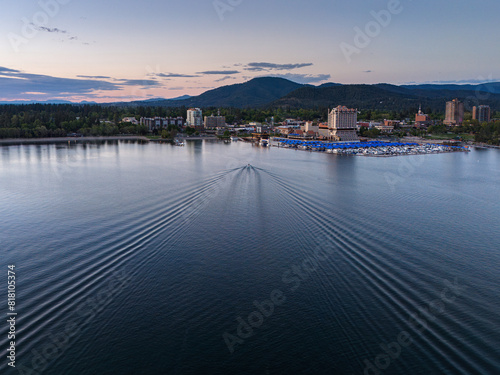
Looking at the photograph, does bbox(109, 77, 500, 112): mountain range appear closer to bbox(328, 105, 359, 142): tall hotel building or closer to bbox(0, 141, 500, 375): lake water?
bbox(328, 105, 359, 142): tall hotel building

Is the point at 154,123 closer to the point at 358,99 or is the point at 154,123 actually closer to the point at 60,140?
the point at 60,140

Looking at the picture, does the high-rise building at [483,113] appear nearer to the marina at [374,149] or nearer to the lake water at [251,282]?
the marina at [374,149]

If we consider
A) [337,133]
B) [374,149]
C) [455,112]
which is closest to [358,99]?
[455,112]

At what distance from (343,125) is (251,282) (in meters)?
23.8

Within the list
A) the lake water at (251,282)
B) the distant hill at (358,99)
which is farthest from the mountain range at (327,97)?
the lake water at (251,282)

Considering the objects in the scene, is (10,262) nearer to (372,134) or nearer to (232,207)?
(232,207)

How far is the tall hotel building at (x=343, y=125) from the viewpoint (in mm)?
25703

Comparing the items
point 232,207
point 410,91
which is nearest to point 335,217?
point 232,207

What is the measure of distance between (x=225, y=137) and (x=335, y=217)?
867 inches

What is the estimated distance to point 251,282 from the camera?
419 centimetres

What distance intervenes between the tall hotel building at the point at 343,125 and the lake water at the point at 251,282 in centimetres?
1759

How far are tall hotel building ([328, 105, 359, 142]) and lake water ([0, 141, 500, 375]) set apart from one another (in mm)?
17592

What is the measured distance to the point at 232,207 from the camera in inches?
284

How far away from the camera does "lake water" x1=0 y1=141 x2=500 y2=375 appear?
Answer: 3018 millimetres
